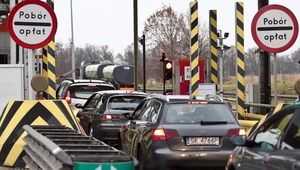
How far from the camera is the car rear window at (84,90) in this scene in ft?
79.6

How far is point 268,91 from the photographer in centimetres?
1856

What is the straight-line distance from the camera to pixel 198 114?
36.2 ft

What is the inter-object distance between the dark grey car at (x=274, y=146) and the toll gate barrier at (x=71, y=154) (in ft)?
4.65

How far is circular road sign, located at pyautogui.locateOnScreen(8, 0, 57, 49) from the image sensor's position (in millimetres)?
11000

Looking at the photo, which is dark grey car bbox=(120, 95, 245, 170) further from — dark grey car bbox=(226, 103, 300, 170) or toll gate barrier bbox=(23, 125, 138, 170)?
toll gate barrier bbox=(23, 125, 138, 170)

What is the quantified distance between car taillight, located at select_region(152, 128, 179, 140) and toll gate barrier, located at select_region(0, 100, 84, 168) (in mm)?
1312

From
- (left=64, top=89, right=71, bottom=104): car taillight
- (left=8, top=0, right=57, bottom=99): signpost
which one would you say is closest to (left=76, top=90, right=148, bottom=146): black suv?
(left=8, top=0, right=57, bottom=99): signpost

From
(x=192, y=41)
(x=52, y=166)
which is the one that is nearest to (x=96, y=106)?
(x=192, y=41)

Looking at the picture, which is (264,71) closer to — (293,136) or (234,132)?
(234,132)

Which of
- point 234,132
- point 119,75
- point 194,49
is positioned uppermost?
point 194,49

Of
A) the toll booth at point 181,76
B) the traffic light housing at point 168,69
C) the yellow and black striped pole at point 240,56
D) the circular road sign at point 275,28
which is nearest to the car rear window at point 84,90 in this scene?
the toll booth at point 181,76

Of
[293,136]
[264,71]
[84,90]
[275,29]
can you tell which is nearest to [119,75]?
[84,90]

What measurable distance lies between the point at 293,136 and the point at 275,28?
231 inches

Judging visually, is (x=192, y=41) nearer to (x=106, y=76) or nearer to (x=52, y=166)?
(x=52, y=166)
